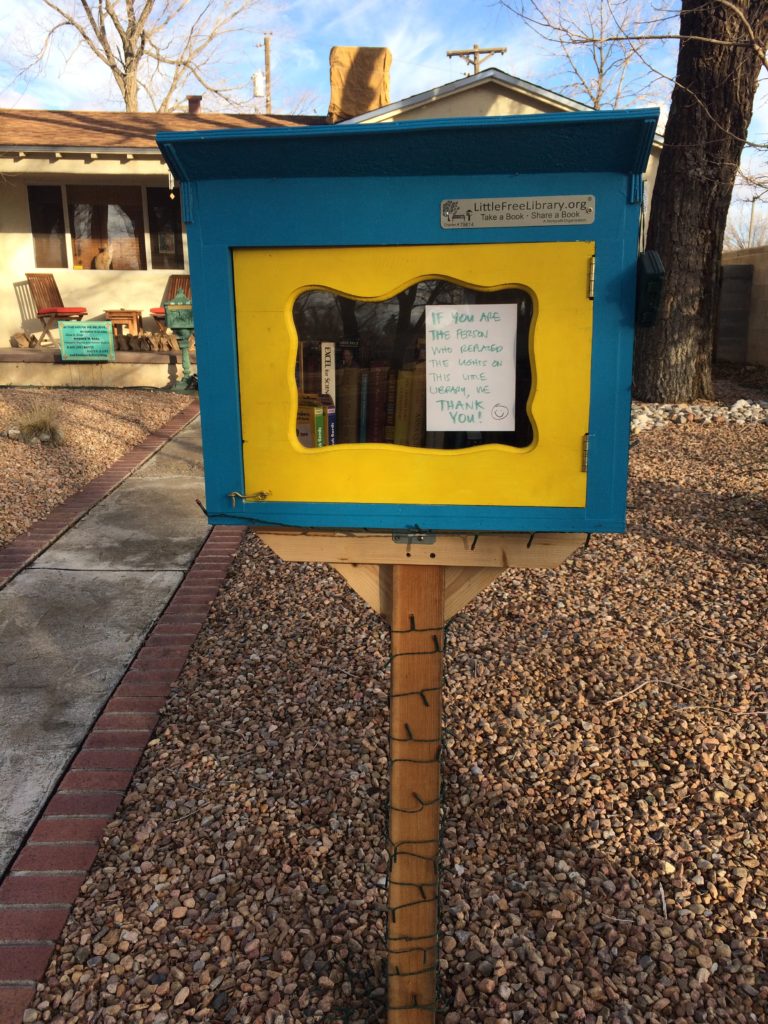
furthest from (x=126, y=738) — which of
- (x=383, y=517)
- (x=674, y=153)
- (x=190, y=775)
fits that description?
(x=674, y=153)

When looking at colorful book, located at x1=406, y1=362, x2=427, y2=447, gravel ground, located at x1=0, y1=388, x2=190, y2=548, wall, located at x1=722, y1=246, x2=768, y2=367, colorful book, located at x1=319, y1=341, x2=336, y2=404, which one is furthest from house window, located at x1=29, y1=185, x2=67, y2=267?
colorful book, located at x1=406, y1=362, x2=427, y2=447

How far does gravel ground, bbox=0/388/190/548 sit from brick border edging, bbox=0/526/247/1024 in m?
2.29

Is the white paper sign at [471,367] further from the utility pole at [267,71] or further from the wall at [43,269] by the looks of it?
the utility pole at [267,71]

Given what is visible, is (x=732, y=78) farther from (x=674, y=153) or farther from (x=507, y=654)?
(x=507, y=654)

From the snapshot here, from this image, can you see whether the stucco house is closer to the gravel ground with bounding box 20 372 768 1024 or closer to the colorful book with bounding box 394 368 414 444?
the gravel ground with bounding box 20 372 768 1024

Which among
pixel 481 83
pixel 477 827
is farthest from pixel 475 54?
pixel 477 827

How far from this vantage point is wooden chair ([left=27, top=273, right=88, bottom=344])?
12.2 meters

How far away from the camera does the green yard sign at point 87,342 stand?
434 inches

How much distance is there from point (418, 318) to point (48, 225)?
42.3 feet

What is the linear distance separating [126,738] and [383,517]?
6.32 feet

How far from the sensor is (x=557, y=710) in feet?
10.5

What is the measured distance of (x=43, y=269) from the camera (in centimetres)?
1269

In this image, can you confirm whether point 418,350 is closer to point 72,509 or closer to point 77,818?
point 77,818

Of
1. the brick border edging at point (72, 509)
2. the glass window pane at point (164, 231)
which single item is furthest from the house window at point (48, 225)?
the brick border edging at point (72, 509)
